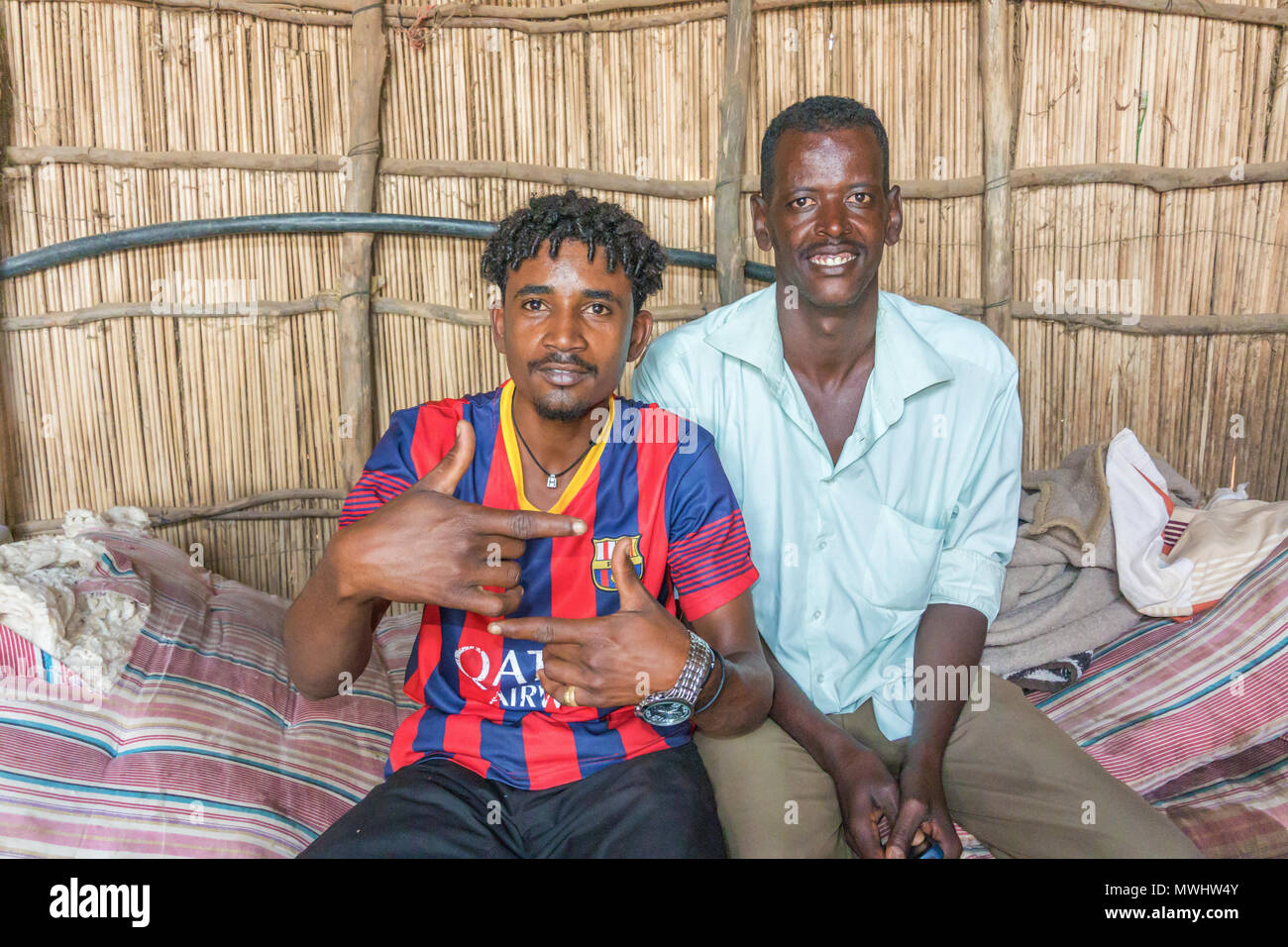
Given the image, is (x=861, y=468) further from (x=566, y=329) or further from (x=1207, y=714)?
(x=1207, y=714)

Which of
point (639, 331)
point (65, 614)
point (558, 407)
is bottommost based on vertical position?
point (65, 614)

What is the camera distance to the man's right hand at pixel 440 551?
4.34 ft

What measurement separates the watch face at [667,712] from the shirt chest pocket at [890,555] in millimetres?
607

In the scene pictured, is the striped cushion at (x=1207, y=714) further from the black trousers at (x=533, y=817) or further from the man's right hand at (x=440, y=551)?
the man's right hand at (x=440, y=551)

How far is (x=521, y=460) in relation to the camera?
5.50 ft

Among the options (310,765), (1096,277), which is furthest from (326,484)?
(1096,277)

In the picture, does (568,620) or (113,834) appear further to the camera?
(113,834)

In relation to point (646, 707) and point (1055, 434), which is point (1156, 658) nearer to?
point (1055, 434)

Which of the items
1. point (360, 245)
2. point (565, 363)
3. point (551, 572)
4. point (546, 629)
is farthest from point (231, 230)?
point (546, 629)

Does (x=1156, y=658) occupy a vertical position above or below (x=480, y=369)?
below

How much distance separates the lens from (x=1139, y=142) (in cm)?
331

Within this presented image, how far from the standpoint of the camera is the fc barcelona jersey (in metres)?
1.56

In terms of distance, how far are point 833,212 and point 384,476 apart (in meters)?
1.03

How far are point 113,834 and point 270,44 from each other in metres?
2.49
